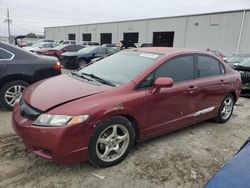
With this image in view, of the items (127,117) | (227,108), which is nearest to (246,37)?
(227,108)

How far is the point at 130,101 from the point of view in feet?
10.7

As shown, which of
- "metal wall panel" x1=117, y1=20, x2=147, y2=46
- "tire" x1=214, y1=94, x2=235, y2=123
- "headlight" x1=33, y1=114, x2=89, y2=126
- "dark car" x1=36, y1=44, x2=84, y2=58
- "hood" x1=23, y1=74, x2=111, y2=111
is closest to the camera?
"headlight" x1=33, y1=114, x2=89, y2=126

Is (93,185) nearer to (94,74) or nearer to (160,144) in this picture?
(160,144)

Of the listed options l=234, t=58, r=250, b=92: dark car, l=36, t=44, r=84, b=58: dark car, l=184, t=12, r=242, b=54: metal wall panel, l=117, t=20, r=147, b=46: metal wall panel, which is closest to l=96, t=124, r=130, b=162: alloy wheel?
l=234, t=58, r=250, b=92: dark car

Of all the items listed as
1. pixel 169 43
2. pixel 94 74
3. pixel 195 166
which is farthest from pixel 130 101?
pixel 169 43

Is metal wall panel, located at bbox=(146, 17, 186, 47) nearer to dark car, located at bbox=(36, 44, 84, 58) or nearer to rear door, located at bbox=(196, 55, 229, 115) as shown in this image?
dark car, located at bbox=(36, 44, 84, 58)

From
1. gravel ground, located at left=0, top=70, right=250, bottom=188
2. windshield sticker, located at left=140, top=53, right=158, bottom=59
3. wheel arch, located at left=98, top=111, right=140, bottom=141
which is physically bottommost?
gravel ground, located at left=0, top=70, right=250, bottom=188

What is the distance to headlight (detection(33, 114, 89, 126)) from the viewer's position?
280 centimetres

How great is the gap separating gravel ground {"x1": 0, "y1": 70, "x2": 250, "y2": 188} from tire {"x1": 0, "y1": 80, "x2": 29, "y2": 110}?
0.75 metres

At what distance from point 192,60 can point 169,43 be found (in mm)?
34634

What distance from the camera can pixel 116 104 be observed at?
312 cm

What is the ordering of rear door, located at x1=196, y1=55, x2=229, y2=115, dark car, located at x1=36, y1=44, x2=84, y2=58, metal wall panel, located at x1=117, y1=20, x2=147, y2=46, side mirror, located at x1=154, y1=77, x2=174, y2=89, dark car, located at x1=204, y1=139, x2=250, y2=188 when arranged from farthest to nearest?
1. metal wall panel, located at x1=117, y1=20, x2=147, y2=46
2. dark car, located at x1=36, y1=44, x2=84, y2=58
3. rear door, located at x1=196, y1=55, x2=229, y2=115
4. side mirror, located at x1=154, y1=77, x2=174, y2=89
5. dark car, located at x1=204, y1=139, x2=250, y2=188

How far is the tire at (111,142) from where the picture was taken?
9.93ft

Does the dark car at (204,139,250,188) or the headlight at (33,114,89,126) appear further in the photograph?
the headlight at (33,114,89,126)
